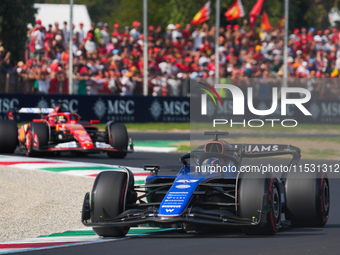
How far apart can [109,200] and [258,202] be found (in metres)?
1.45

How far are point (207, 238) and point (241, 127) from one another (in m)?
2.92

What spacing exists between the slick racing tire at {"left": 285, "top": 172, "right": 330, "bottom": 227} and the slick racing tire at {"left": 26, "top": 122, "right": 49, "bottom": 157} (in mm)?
9793

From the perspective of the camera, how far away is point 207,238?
26.7ft

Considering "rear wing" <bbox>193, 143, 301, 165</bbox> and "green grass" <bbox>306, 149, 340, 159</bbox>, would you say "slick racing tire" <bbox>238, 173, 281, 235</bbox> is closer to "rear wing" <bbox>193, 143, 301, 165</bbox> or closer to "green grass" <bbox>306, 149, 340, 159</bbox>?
"rear wing" <bbox>193, 143, 301, 165</bbox>

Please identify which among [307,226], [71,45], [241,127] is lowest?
[307,226]

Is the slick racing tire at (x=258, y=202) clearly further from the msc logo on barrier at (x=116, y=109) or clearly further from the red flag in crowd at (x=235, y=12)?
the red flag in crowd at (x=235, y=12)

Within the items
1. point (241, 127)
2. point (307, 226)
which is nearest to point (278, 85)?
point (241, 127)

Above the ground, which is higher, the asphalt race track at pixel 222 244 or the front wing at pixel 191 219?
the front wing at pixel 191 219

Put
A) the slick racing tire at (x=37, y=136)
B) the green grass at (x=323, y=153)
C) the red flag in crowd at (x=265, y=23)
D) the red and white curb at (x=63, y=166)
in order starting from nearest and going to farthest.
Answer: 1. the red and white curb at (x=63, y=166)
2. the slick racing tire at (x=37, y=136)
3. the green grass at (x=323, y=153)
4. the red flag in crowd at (x=265, y=23)

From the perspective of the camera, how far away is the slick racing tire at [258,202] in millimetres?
7934

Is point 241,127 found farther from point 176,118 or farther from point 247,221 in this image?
point 176,118

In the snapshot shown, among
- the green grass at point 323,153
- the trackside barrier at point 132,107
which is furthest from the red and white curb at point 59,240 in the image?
the trackside barrier at point 132,107

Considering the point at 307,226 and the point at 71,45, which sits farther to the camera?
the point at 71,45

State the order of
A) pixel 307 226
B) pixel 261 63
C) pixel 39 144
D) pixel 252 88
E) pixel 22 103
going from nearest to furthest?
pixel 307 226
pixel 39 144
pixel 22 103
pixel 252 88
pixel 261 63
